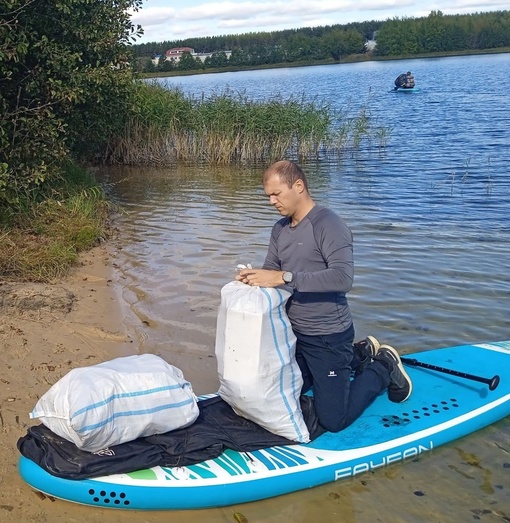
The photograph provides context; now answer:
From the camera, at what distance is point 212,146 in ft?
59.2

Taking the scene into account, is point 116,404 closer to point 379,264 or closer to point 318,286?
point 318,286

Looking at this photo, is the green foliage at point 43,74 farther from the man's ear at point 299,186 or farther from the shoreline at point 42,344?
the man's ear at point 299,186

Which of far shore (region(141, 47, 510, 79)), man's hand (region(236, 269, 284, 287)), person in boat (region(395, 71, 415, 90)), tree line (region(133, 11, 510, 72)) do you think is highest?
tree line (region(133, 11, 510, 72))

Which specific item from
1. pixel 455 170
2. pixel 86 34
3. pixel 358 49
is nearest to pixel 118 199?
pixel 86 34

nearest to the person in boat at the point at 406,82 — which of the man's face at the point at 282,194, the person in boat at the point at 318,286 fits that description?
the person in boat at the point at 318,286

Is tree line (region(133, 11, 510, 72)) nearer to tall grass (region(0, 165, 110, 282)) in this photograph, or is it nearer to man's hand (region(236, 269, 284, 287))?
tall grass (region(0, 165, 110, 282))

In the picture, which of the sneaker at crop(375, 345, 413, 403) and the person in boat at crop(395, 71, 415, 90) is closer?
the sneaker at crop(375, 345, 413, 403)

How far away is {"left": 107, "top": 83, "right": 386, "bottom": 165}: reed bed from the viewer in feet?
58.2

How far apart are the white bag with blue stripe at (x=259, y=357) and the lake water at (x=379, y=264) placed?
550 millimetres

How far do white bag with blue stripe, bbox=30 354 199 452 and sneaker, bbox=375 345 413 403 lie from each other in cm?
156

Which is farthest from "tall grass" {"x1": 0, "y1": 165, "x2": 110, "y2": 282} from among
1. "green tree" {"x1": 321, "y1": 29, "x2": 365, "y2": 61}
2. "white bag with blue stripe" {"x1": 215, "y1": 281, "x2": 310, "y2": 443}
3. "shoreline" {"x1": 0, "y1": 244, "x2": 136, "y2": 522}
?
"green tree" {"x1": 321, "y1": 29, "x2": 365, "y2": 61}

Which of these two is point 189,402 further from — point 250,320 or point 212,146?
point 212,146

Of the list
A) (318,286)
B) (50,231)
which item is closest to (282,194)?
(318,286)

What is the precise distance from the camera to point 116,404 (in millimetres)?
3895
